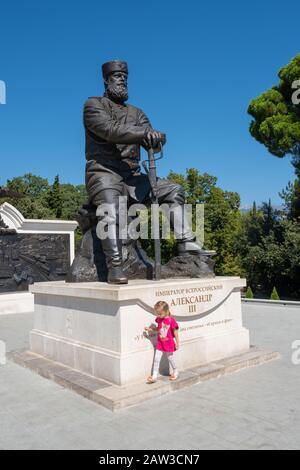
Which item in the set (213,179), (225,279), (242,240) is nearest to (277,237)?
(242,240)

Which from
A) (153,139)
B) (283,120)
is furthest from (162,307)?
(283,120)

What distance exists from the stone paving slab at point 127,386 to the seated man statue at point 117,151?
180 cm

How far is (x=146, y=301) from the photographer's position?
17.9ft

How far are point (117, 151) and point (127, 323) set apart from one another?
2.91 meters

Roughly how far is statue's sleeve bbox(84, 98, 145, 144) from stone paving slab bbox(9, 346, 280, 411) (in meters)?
3.34

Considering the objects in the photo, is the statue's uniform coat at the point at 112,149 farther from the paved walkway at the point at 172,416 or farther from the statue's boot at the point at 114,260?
the paved walkway at the point at 172,416

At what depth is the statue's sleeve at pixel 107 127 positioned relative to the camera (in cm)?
628

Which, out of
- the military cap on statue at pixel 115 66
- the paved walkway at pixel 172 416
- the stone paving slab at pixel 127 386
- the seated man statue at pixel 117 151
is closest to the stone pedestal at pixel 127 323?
the stone paving slab at pixel 127 386

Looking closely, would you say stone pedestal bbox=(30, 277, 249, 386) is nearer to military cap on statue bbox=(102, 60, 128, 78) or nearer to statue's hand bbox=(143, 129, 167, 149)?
statue's hand bbox=(143, 129, 167, 149)

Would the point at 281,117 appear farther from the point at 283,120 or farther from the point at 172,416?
the point at 172,416
